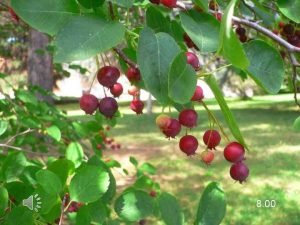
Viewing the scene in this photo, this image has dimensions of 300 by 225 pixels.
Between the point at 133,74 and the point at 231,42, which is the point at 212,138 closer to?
the point at 133,74

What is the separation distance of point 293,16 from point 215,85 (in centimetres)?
32

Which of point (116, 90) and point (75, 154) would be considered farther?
point (75, 154)

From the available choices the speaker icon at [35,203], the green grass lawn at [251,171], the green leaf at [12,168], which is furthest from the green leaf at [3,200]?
the green grass lawn at [251,171]

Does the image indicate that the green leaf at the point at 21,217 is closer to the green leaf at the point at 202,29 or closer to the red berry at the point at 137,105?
the red berry at the point at 137,105

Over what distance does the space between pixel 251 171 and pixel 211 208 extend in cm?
577

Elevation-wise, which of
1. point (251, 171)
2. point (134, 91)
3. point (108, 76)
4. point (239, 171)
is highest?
point (108, 76)

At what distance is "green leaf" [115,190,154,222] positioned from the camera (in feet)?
3.44

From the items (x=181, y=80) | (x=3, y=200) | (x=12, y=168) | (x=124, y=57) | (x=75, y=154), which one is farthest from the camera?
(x=75, y=154)

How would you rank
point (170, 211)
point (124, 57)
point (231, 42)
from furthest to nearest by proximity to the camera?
1. point (170, 211)
2. point (124, 57)
3. point (231, 42)

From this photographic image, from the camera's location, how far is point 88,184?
1.01 metres

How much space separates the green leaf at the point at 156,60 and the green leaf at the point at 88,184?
0.40m

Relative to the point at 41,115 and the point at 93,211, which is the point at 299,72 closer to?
the point at 93,211

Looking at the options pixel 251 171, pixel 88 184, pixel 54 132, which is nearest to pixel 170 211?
pixel 88 184

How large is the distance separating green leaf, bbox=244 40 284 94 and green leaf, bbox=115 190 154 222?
43 centimetres
